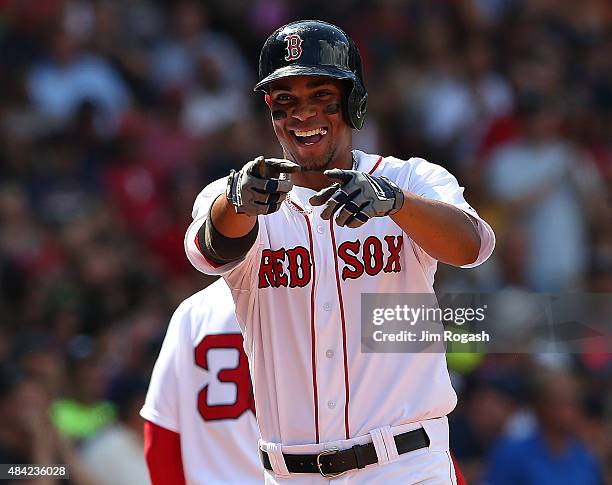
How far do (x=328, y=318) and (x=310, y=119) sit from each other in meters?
0.55

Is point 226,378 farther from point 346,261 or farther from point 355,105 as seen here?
point 355,105

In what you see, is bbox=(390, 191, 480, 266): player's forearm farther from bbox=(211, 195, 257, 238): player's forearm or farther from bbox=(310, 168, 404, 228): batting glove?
bbox=(211, 195, 257, 238): player's forearm

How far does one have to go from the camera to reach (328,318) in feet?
11.5

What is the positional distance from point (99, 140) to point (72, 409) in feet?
8.86

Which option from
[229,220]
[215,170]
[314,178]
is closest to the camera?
[229,220]

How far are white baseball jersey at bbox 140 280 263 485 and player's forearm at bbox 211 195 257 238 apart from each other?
1302 millimetres

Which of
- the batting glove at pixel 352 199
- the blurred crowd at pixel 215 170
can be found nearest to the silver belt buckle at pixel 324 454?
the batting glove at pixel 352 199

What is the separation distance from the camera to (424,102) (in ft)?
32.3

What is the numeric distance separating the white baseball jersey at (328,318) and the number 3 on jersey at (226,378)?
947 millimetres

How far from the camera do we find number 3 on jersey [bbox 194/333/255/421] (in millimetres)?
4562

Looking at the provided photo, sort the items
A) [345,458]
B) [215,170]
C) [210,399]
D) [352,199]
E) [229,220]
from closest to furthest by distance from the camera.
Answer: [352,199] → [229,220] → [345,458] → [210,399] → [215,170]

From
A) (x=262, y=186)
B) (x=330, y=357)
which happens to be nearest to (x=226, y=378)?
(x=330, y=357)

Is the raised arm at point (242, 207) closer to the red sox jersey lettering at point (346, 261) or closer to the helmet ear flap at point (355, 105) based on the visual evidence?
the red sox jersey lettering at point (346, 261)

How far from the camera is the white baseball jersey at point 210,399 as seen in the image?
456 centimetres
